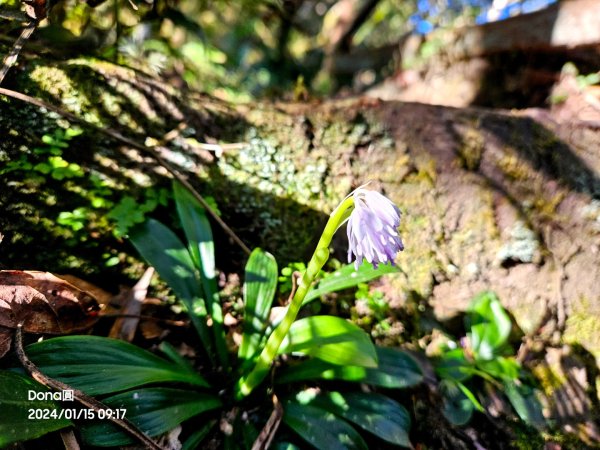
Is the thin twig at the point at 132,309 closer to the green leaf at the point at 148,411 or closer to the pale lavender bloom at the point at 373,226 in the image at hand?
the green leaf at the point at 148,411

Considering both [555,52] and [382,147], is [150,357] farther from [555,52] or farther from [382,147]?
[555,52]

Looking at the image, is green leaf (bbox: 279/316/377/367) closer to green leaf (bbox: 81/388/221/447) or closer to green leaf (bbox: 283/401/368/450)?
green leaf (bbox: 283/401/368/450)

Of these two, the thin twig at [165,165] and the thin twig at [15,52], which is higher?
the thin twig at [15,52]

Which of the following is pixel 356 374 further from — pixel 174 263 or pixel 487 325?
pixel 174 263

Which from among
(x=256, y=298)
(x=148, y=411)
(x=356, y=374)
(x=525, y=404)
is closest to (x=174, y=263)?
(x=256, y=298)

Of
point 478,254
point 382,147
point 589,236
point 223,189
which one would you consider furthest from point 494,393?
point 223,189

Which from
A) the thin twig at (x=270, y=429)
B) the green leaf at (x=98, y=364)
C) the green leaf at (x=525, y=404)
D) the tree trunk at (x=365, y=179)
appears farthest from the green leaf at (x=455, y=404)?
the green leaf at (x=98, y=364)
